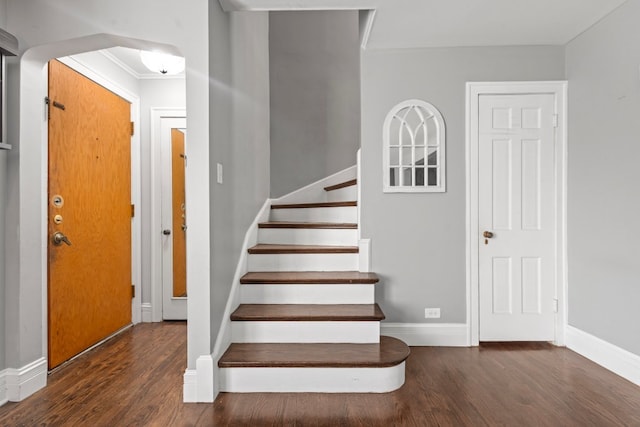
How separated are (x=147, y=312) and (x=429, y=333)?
8.60ft

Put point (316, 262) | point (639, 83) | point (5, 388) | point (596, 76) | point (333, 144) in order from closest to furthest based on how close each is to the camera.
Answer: point (5, 388) → point (639, 83) → point (596, 76) → point (316, 262) → point (333, 144)

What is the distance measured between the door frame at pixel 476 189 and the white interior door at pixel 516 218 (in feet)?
0.12

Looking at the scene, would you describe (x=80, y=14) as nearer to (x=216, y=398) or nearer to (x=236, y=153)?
(x=236, y=153)

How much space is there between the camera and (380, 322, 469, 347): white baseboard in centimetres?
300

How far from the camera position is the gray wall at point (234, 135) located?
2.25 metres

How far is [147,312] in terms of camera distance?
3689 millimetres

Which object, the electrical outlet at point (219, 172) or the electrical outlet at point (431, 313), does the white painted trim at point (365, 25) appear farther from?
the electrical outlet at point (431, 313)

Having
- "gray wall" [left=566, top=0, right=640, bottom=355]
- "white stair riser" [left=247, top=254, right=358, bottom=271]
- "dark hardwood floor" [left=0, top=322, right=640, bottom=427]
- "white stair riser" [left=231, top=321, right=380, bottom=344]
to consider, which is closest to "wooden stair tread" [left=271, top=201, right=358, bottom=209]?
"white stair riser" [left=247, top=254, right=358, bottom=271]

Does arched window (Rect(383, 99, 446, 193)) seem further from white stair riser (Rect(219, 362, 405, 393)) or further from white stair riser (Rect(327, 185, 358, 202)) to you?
white stair riser (Rect(219, 362, 405, 393))

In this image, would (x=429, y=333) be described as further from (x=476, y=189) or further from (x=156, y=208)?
(x=156, y=208)

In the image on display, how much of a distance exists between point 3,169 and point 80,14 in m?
0.98

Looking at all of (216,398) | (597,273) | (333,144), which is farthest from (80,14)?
(597,273)

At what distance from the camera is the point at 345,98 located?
4.31 meters

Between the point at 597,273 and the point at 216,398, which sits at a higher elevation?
the point at 597,273
